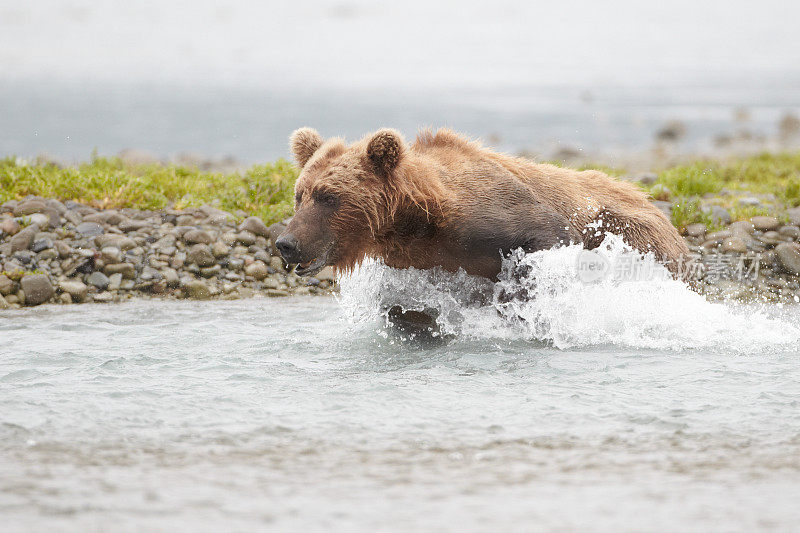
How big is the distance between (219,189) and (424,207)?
16.4 feet

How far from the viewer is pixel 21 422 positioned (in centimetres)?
457

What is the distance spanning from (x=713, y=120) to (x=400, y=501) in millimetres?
45469

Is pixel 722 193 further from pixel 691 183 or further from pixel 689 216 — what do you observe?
pixel 689 216

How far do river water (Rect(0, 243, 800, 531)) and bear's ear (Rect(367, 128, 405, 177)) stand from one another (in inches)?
36.9

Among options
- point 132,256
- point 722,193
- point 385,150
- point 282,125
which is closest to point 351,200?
point 385,150

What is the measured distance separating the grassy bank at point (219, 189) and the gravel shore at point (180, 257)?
259mm

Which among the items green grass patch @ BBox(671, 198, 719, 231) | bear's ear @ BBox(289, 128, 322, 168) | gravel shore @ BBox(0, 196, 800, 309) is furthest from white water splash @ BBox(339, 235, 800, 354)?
green grass patch @ BBox(671, 198, 719, 231)

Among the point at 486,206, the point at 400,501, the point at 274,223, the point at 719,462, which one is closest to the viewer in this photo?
the point at 400,501

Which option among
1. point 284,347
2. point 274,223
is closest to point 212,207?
point 274,223

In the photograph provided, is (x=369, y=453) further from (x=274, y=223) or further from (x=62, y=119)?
(x=62, y=119)

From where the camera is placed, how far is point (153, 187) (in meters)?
10.5

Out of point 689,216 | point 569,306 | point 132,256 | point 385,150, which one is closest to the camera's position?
point 385,150

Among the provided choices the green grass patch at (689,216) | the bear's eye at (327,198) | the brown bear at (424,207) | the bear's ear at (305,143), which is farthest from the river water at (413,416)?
the green grass patch at (689,216)

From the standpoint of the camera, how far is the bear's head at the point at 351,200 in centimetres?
622
